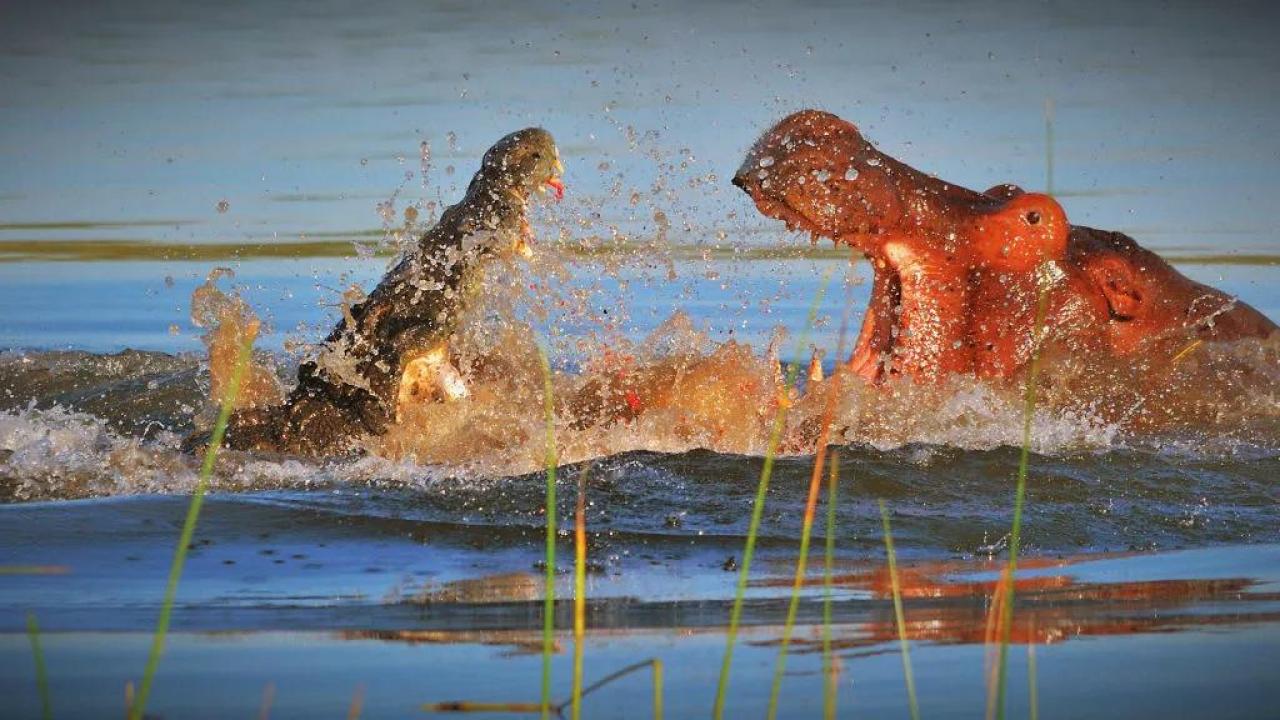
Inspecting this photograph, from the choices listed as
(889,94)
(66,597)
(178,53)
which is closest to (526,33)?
(178,53)

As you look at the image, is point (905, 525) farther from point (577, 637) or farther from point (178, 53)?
point (178, 53)

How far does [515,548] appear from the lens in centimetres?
477

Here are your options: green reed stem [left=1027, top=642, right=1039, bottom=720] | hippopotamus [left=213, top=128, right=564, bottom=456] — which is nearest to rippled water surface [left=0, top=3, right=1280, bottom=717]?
green reed stem [left=1027, top=642, right=1039, bottom=720]

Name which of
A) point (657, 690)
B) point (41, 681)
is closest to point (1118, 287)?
point (657, 690)

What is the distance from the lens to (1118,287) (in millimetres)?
6195

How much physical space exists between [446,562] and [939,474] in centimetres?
158

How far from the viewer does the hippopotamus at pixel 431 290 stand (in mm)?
5707

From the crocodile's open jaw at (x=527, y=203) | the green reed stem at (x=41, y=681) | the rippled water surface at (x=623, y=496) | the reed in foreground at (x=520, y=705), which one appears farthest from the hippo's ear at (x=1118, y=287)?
the green reed stem at (x=41, y=681)

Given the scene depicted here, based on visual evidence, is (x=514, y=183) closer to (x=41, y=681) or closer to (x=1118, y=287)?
(x=1118, y=287)

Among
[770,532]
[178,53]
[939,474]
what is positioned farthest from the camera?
[178,53]

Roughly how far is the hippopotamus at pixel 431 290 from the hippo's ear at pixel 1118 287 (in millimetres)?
1565

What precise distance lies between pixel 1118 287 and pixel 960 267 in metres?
0.50

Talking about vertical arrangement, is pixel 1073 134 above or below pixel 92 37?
below

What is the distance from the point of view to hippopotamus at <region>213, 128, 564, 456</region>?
18.7ft
